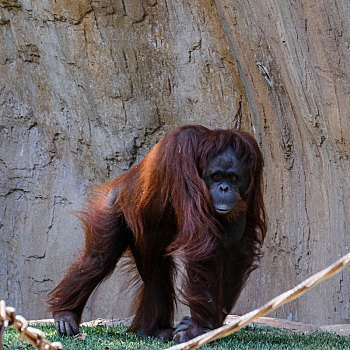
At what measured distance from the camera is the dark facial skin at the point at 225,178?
3.68 m

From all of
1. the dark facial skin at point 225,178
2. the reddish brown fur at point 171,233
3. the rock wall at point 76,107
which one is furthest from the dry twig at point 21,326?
the rock wall at point 76,107

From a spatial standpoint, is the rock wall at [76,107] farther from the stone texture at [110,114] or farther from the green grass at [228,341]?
the green grass at [228,341]

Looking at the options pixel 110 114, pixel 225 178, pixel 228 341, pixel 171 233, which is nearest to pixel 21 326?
pixel 228 341

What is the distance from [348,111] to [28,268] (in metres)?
3.27

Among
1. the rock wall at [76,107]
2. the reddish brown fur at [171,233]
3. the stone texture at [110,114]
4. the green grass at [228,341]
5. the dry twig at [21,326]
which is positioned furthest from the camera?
the rock wall at [76,107]

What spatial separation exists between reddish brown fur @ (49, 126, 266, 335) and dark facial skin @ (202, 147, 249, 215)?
0.13 feet

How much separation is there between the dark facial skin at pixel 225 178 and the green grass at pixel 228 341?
2.33 feet

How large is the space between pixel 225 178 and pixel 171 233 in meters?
0.51

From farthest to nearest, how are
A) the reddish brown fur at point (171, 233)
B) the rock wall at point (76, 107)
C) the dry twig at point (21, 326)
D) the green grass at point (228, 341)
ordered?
the rock wall at point (76, 107) < the reddish brown fur at point (171, 233) < the green grass at point (228, 341) < the dry twig at point (21, 326)

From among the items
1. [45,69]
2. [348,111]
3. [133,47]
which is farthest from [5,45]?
[348,111]

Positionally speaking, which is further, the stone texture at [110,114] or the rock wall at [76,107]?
the rock wall at [76,107]

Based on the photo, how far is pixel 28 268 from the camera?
6191 millimetres

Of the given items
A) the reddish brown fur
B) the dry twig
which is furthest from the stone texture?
the dry twig

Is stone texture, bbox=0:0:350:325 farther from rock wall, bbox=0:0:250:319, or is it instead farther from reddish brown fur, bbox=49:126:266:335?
reddish brown fur, bbox=49:126:266:335
